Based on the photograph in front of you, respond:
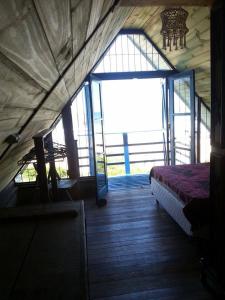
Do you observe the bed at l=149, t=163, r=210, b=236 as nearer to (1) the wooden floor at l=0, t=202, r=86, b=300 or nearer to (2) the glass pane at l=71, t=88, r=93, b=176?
(1) the wooden floor at l=0, t=202, r=86, b=300

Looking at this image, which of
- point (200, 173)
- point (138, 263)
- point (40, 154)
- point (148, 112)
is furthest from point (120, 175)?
point (40, 154)

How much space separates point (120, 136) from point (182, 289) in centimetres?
415

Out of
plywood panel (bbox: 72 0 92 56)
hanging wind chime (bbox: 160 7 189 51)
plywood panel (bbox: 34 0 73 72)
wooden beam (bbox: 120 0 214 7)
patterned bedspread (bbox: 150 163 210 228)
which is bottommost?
patterned bedspread (bbox: 150 163 210 228)

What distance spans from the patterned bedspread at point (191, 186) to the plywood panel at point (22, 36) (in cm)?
209

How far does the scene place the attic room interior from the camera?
0.81 metres

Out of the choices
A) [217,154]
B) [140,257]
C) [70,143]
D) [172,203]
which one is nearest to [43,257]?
[217,154]

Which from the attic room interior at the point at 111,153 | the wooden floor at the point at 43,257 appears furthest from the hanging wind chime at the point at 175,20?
the wooden floor at the point at 43,257

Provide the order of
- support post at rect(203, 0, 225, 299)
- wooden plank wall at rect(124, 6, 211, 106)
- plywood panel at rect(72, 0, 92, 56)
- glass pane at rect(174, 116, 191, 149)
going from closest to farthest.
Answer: plywood panel at rect(72, 0, 92, 56) → support post at rect(203, 0, 225, 299) → wooden plank wall at rect(124, 6, 211, 106) → glass pane at rect(174, 116, 191, 149)

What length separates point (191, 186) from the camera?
274cm

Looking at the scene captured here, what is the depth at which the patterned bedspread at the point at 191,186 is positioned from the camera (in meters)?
2.37

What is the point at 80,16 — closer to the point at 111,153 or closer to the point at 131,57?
the point at 131,57

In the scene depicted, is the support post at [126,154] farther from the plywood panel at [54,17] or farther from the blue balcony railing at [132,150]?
the plywood panel at [54,17]

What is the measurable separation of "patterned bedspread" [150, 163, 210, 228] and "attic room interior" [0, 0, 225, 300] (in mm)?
13

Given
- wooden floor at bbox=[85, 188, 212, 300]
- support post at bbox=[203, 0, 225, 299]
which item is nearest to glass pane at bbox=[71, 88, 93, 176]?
wooden floor at bbox=[85, 188, 212, 300]
